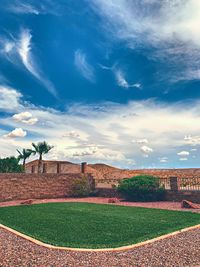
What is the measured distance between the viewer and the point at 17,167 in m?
31.1

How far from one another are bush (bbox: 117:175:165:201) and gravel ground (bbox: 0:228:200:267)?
10578 millimetres

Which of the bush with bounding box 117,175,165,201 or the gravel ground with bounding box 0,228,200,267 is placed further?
the bush with bounding box 117,175,165,201

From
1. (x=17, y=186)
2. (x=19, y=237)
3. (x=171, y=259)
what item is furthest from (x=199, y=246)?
(x=17, y=186)

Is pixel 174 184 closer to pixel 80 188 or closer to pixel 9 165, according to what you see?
pixel 80 188

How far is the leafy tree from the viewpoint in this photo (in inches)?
1208

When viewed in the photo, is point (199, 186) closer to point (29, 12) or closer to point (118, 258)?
point (118, 258)

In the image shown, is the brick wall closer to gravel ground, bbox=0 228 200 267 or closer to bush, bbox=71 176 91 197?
bush, bbox=71 176 91 197

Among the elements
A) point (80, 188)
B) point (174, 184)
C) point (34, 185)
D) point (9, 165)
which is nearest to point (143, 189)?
point (174, 184)

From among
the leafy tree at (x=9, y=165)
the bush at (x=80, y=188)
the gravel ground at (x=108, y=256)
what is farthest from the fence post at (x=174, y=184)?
the leafy tree at (x=9, y=165)

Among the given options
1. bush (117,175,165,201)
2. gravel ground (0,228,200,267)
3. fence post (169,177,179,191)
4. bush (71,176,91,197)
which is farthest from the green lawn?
bush (71,176,91,197)

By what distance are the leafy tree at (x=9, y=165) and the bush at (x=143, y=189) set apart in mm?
16741

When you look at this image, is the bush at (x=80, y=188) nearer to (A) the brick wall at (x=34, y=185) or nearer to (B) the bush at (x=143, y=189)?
(A) the brick wall at (x=34, y=185)

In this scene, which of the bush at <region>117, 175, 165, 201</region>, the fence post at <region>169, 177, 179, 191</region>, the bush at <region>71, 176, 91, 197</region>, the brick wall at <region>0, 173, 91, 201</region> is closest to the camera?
the fence post at <region>169, 177, 179, 191</region>

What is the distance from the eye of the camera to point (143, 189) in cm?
1756
